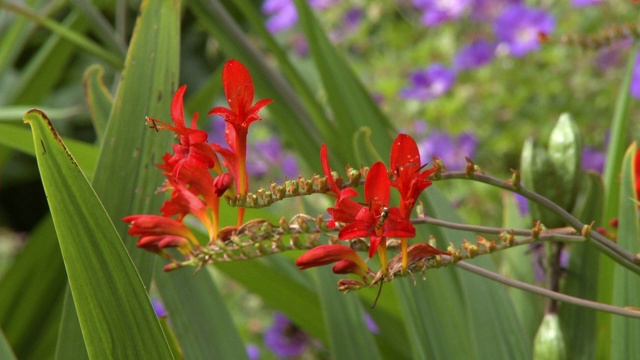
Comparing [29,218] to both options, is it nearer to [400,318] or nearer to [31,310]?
[31,310]

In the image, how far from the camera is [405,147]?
53 centimetres

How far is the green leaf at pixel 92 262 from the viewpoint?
54cm

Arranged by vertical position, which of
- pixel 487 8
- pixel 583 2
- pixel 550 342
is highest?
pixel 487 8

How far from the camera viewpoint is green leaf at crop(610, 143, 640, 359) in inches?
28.7

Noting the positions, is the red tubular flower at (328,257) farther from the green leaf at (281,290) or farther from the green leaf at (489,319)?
the green leaf at (281,290)

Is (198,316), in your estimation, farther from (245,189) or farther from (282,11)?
(282,11)

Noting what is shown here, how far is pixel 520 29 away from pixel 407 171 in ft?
4.39

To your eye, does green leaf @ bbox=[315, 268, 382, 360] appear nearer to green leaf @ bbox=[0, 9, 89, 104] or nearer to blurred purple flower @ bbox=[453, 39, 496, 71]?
green leaf @ bbox=[0, 9, 89, 104]

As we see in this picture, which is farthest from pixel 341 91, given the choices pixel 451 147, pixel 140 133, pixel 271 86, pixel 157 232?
pixel 451 147

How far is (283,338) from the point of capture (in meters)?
1.54

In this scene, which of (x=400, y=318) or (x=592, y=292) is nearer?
(x=592, y=292)

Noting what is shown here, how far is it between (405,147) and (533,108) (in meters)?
1.41

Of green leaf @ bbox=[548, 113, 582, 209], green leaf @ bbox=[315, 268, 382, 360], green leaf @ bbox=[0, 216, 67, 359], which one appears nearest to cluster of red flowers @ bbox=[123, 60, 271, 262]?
green leaf @ bbox=[315, 268, 382, 360]

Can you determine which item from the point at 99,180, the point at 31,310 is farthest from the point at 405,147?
the point at 31,310
